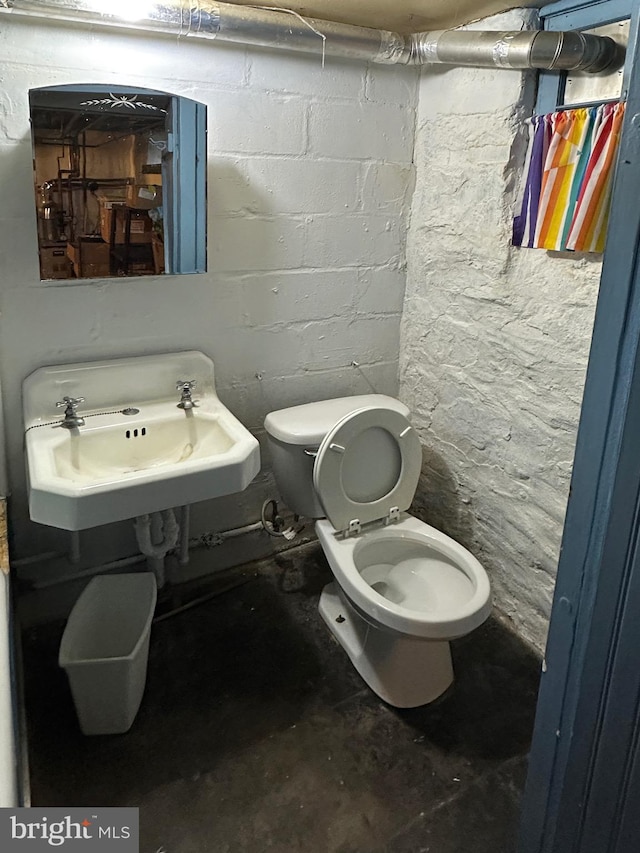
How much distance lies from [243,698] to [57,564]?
716mm

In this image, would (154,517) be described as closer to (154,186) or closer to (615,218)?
(154,186)

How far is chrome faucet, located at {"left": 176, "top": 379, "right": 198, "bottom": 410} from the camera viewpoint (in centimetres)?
197

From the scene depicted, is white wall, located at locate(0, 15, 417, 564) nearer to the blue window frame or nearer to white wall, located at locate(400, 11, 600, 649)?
white wall, located at locate(400, 11, 600, 649)

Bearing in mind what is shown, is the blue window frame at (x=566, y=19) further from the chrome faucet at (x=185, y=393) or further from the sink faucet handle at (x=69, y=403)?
the sink faucet handle at (x=69, y=403)

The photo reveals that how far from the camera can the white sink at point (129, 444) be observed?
149 centimetres

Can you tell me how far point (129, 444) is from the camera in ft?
6.13

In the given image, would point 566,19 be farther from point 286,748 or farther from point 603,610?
point 286,748

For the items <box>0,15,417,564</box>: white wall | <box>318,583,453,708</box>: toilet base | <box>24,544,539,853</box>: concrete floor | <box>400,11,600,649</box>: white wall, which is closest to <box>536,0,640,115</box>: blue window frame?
<box>400,11,600,649</box>: white wall

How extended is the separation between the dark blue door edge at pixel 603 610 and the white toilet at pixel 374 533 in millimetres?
717

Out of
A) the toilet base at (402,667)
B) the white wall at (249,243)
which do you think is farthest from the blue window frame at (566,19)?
the toilet base at (402,667)

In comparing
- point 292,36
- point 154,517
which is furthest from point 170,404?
point 292,36

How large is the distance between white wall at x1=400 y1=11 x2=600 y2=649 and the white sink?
0.80 metres

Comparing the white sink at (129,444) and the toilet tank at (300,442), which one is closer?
the white sink at (129,444)

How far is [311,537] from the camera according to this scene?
2.56 meters
